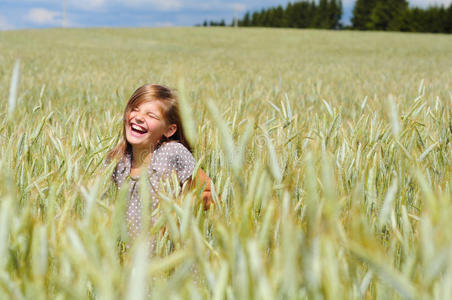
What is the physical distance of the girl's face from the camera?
156 centimetres

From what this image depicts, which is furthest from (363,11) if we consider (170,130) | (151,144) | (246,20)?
(151,144)

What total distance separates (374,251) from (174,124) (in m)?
1.34

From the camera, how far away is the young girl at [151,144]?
5.12 ft

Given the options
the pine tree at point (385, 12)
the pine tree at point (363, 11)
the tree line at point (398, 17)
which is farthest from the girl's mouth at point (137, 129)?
the pine tree at point (363, 11)

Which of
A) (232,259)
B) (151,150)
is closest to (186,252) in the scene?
(232,259)

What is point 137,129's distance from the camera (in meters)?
1.58

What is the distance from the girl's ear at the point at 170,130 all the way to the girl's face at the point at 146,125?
2cm

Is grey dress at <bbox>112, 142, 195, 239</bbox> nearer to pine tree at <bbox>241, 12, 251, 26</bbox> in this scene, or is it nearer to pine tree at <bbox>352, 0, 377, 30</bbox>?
pine tree at <bbox>352, 0, 377, 30</bbox>

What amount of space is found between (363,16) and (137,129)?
54.7 m

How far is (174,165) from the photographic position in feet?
5.12

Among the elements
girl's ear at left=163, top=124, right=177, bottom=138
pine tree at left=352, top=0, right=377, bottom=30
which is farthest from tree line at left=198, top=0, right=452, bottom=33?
girl's ear at left=163, top=124, right=177, bottom=138

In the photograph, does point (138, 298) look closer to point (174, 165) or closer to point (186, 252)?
point (186, 252)

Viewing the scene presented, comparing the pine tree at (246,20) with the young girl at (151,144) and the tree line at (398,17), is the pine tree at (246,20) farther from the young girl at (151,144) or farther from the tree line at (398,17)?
the young girl at (151,144)

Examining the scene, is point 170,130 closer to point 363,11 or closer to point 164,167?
point 164,167
